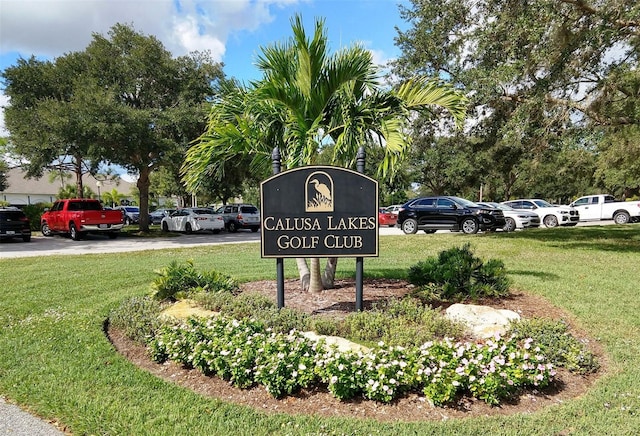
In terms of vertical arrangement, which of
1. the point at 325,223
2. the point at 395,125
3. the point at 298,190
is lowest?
the point at 325,223

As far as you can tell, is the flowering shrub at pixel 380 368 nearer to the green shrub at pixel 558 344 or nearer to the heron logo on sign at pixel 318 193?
the green shrub at pixel 558 344

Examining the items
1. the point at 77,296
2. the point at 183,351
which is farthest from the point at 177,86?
the point at 183,351

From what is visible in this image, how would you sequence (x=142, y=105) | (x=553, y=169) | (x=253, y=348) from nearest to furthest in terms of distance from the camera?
(x=253, y=348) → (x=142, y=105) → (x=553, y=169)

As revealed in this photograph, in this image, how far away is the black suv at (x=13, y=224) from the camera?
17859 millimetres

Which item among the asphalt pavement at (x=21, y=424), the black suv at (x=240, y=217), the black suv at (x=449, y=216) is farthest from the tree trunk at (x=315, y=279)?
the black suv at (x=240, y=217)

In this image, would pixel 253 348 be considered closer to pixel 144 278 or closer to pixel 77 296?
pixel 77 296

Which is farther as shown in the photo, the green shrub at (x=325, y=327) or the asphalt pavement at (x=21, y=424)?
the green shrub at (x=325, y=327)

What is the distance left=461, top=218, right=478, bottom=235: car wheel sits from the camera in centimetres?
1723

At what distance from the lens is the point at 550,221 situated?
2194cm

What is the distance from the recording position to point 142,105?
20234mm

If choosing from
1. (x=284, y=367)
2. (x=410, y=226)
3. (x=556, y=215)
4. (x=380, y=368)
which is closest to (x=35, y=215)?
(x=410, y=226)

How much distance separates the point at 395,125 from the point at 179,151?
14946mm

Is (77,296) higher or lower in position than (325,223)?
lower

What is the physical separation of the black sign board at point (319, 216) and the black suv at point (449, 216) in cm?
1323
